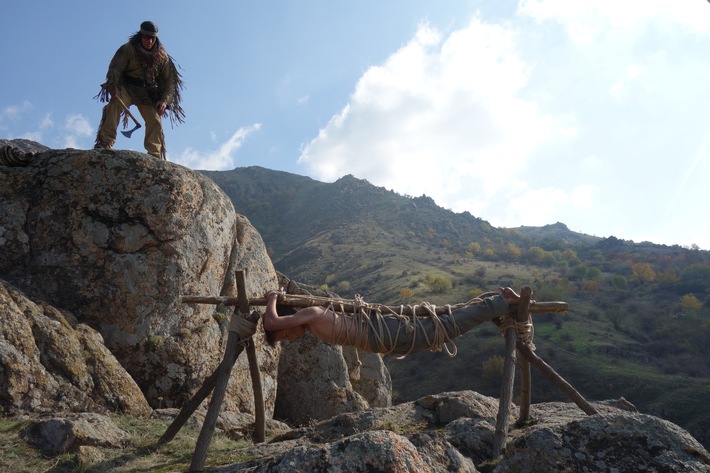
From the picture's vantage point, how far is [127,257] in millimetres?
7637

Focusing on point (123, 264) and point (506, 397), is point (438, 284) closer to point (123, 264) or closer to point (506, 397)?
point (123, 264)

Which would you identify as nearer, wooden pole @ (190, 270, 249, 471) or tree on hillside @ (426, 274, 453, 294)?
wooden pole @ (190, 270, 249, 471)

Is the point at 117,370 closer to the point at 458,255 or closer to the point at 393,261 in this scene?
the point at 393,261

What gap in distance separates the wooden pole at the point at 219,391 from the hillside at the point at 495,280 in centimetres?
2881

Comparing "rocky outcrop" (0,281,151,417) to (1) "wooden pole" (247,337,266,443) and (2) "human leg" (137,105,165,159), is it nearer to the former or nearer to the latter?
(1) "wooden pole" (247,337,266,443)

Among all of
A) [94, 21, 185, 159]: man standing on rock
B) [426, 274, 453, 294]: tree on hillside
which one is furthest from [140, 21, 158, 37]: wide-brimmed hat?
[426, 274, 453, 294]: tree on hillside

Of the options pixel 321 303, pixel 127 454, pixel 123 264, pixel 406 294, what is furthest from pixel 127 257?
pixel 406 294

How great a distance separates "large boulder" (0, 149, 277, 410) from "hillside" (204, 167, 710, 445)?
27.9 m

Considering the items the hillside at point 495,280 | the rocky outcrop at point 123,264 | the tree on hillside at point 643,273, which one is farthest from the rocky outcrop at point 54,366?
the tree on hillside at point 643,273

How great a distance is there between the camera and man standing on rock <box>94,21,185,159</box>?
8.75 meters

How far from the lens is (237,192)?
332 feet

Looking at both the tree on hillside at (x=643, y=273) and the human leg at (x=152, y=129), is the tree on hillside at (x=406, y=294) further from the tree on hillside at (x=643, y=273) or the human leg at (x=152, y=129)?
the human leg at (x=152, y=129)

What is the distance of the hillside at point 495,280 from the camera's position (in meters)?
36.1

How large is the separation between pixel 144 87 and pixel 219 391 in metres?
6.18
